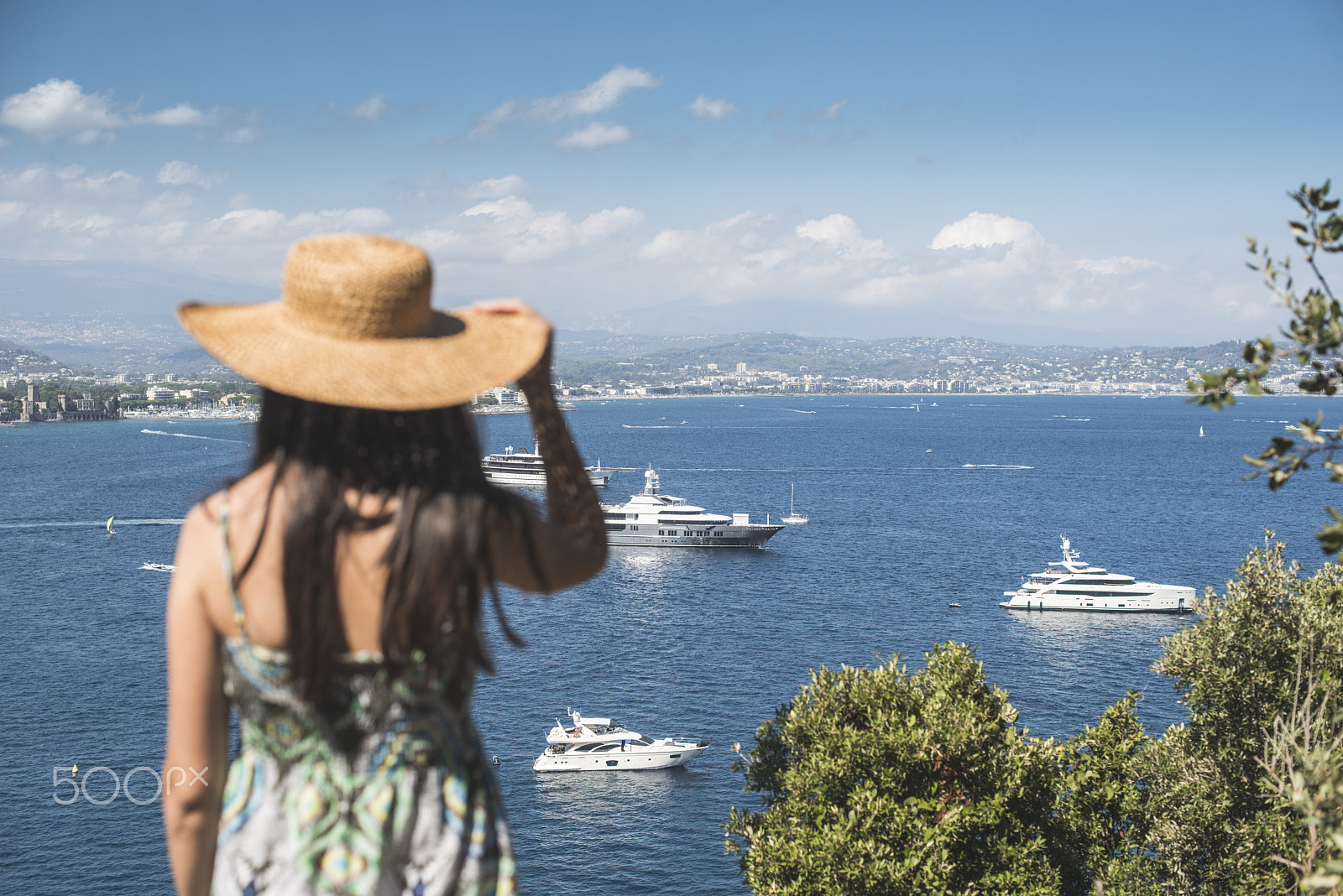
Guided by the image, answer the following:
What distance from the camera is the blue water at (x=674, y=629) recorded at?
27281 millimetres

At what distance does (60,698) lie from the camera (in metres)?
36.1

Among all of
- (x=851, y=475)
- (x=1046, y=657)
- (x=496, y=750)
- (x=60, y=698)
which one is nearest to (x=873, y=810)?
(x=496, y=750)

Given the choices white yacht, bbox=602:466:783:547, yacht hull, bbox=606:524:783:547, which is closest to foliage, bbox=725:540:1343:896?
yacht hull, bbox=606:524:783:547

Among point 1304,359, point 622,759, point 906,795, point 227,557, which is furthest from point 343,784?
point 622,759

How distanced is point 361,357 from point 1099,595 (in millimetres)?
53541

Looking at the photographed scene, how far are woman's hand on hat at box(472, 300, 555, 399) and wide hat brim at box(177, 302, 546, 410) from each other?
0.09 m

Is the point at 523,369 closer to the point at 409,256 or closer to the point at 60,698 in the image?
the point at 409,256

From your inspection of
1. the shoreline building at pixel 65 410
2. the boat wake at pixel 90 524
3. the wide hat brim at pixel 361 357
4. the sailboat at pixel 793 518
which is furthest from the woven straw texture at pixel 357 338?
the shoreline building at pixel 65 410

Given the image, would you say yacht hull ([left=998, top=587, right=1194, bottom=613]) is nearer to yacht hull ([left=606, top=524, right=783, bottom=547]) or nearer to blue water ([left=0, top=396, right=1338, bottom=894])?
blue water ([left=0, top=396, right=1338, bottom=894])

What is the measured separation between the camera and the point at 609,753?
101 feet

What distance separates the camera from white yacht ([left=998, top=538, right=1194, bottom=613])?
49.0m

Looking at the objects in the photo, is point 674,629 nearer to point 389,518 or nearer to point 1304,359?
point 1304,359

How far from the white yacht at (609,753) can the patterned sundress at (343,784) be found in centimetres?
3001

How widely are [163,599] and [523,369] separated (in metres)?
57.4
